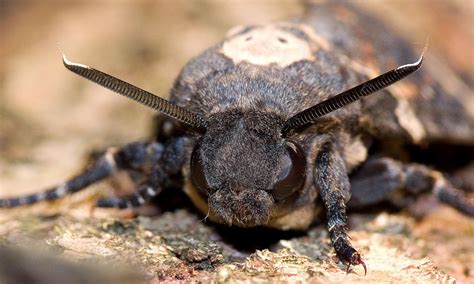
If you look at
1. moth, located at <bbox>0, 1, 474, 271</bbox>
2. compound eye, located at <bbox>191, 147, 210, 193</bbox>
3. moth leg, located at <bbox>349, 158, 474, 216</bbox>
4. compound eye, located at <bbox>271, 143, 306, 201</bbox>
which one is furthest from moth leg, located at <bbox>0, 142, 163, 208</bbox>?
moth leg, located at <bbox>349, 158, 474, 216</bbox>

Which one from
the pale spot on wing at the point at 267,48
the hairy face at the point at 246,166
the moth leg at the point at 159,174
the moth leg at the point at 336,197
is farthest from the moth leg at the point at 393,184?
the moth leg at the point at 159,174

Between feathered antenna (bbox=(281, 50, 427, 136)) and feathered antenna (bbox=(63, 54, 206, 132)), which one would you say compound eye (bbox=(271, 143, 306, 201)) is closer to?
feathered antenna (bbox=(281, 50, 427, 136))

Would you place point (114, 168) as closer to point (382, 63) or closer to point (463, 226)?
point (382, 63)

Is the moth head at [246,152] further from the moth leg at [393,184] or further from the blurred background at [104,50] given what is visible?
the blurred background at [104,50]

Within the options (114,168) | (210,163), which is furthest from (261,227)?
(114,168)

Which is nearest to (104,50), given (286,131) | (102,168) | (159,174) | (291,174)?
(102,168)

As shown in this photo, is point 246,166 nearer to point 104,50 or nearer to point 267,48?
→ point 267,48

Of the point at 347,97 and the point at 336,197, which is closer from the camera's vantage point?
the point at 347,97
